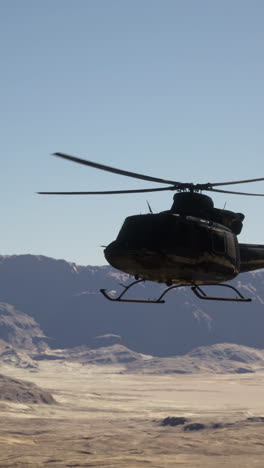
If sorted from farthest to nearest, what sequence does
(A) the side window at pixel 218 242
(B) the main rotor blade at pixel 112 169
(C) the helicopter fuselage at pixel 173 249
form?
(A) the side window at pixel 218 242 → (C) the helicopter fuselage at pixel 173 249 → (B) the main rotor blade at pixel 112 169

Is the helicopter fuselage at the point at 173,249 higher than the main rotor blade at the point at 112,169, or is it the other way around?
the main rotor blade at the point at 112,169

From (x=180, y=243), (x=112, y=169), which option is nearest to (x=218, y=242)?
(x=180, y=243)

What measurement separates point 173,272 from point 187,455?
15034cm

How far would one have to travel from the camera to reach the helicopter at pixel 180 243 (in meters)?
21.5

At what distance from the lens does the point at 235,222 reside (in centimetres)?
2391

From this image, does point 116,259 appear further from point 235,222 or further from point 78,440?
point 78,440

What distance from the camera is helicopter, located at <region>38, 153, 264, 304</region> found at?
21.5 metres

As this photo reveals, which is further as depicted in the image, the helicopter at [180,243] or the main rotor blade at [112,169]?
the helicopter at [180,243]

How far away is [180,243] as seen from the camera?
21406mm

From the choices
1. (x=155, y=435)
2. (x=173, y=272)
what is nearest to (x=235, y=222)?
(x=173, y=272)

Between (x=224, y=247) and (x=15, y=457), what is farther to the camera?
(x=15, y=457)

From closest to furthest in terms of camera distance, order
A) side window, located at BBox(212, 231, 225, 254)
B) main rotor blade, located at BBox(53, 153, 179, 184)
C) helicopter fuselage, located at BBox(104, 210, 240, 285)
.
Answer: main rotor blade, located at BBox(53, 153, 179, 184), helicopter fuselage, located at BBox(104, 210, 240, 285), side window, located at BBox(212, 231, 225, 254)

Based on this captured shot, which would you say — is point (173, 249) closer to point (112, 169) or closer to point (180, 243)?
point (180, 243)

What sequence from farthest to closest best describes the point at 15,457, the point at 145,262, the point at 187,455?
the point at 187,455 < the point at 15,457 < the point at 145,262
